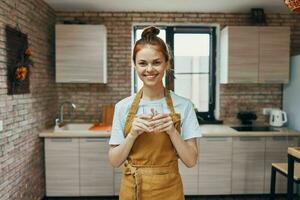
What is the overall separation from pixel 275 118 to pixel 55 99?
3.21 metres

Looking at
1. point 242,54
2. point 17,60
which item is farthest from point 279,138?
point 17,60

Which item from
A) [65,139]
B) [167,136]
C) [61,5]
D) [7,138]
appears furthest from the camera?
[61,5]

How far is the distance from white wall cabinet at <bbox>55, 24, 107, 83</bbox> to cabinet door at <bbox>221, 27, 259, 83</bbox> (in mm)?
1734

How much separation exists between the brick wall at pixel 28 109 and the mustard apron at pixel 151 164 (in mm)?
1693

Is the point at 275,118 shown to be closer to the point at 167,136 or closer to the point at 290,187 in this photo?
the point at 290,187

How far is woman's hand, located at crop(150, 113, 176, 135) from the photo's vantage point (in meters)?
1.22

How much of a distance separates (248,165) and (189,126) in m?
2.63

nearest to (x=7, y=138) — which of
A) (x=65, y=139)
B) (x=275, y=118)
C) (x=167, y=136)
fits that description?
(x=65, y=139)

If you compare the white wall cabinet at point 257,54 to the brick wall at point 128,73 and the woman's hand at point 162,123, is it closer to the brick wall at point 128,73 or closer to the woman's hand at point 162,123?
the brick wall at point 128,73

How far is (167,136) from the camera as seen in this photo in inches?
54.3

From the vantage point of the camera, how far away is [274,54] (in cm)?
389

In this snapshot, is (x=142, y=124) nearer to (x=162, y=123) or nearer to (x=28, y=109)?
(x=162, y=123)

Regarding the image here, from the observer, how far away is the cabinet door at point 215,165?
362 centimetres

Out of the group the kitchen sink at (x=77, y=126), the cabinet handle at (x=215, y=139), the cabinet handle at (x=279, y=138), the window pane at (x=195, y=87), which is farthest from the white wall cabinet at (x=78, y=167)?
the cabinet handle at (x=279, y=138)
